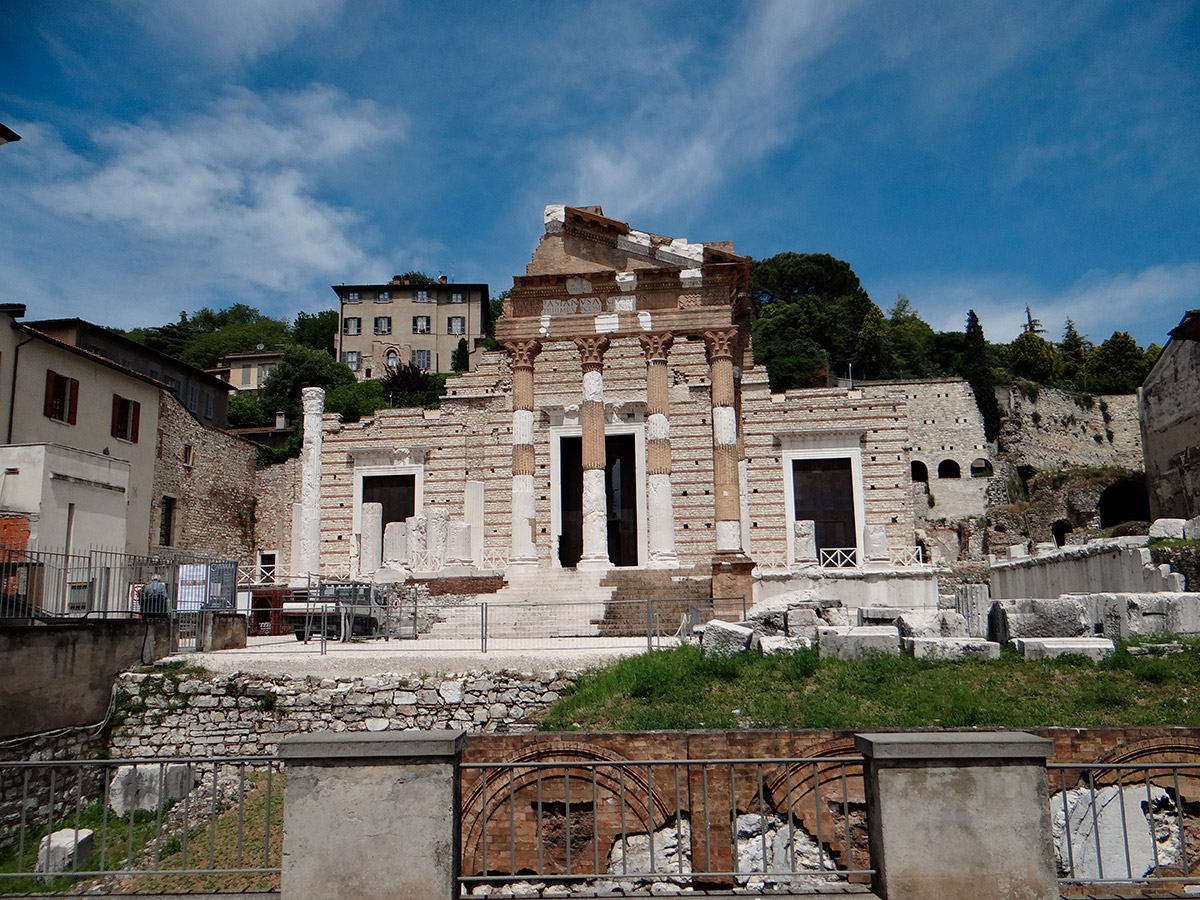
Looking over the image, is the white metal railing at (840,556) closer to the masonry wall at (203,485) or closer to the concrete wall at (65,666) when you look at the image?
the concrete wall at (65,666)

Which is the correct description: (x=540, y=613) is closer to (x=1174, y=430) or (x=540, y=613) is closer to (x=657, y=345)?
(x=657, y=345)

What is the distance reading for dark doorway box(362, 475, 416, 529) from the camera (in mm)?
30562

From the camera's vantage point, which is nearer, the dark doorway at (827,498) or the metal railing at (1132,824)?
the metal railing at (1132,824)

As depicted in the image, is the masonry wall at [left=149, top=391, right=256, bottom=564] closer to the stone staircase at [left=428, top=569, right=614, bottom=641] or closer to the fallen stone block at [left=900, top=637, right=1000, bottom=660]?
the stone staircase at [left=428, top=569, right=614, bottom=641]

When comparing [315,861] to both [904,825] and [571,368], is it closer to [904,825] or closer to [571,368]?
[904,825]

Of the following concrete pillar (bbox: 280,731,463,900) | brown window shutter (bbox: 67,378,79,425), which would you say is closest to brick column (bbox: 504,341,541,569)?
brown window shutter (bbox: 67,378,79,425)

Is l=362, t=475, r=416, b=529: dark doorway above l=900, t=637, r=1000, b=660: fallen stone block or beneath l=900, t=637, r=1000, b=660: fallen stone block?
above

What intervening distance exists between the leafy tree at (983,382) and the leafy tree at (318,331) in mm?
43033

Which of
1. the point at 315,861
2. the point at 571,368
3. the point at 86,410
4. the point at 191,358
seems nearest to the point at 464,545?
the point at 571,368

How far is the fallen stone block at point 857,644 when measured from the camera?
45.7ft

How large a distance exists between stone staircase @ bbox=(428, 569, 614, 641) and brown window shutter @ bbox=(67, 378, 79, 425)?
1372 centimetres

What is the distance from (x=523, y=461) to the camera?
2458cm

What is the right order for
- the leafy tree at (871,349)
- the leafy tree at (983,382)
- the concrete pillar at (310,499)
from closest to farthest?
the concrete pillar at (310,499) < the leafy tree at (983,382) < the leafy tree at (871,349)

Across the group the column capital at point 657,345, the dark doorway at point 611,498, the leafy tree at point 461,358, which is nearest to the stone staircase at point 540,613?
the dark doorway at point 611,498
